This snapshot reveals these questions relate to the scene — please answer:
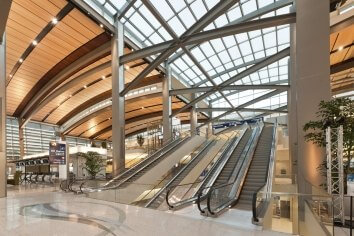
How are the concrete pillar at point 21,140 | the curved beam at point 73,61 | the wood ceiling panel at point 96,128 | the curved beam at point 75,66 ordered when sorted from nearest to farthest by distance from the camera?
1. the curved beam at point 73,61
2. the curved beam at point 75,66
3. the concrete pillar at point 21,140
4. the wood ceiling panel at point 96,128

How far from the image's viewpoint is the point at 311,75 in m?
9.31

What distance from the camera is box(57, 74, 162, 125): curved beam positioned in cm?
2473

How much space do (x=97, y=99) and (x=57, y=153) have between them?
45.1ft

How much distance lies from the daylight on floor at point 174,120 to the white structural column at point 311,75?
4cm

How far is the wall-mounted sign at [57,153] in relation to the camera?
15.7 meters

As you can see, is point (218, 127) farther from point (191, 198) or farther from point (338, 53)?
point (191, 198)

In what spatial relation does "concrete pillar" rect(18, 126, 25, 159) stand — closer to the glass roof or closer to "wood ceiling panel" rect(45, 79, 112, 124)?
"wood ceiling panel" rect(45, 79, 112, 124)

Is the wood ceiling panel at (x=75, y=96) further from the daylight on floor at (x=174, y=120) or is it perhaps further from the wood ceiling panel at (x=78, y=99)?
the daylight on floor at (x=174, y=120)

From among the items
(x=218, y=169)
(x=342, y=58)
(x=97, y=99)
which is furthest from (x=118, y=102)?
(x=342, y=58)

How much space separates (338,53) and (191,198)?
1754 cm

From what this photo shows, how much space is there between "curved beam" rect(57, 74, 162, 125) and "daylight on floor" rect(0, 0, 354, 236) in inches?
4.9

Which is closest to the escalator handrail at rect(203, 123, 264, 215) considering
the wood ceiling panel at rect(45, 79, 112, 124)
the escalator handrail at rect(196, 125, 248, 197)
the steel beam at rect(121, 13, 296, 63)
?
the escalator handrail at rect(196, 125, 248, 197)

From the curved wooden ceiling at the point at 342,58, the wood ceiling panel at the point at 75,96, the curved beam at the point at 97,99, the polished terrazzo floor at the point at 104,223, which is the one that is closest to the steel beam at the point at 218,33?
the curved wooden ceiling at the point at 342,58

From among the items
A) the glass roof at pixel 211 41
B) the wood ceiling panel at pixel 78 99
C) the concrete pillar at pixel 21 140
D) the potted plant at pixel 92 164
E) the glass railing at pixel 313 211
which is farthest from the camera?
the concrete pillar at pixel 21 140
